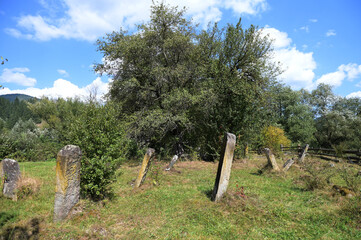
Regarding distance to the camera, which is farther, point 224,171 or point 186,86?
point 186,86

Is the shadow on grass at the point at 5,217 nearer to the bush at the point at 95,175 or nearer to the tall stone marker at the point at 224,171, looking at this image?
the bush at the point at 95,175

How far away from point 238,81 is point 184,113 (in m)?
4.64

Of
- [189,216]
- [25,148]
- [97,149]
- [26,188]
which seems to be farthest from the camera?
[25,148]

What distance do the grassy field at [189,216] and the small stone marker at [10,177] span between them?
33 centimetres

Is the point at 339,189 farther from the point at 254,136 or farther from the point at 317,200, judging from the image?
the point at 254,136

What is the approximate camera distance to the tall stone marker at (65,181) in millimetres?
5121

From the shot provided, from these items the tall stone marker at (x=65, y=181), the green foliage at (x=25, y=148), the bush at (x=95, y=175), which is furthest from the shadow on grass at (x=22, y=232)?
the green foliage at (x=25, y=148)

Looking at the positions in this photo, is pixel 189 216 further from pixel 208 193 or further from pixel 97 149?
pixel 97 149

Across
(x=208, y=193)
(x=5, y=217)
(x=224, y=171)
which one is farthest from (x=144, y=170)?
(x=5, y=217)

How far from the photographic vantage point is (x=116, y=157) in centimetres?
710

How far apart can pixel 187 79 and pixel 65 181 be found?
1284 cm

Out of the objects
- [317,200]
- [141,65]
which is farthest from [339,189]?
[141,65]

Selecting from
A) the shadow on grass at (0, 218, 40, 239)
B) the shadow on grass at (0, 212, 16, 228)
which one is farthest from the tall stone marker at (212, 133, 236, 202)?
the shadow on grass at (0, 212, 16, 228)

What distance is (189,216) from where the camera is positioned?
5.58m
